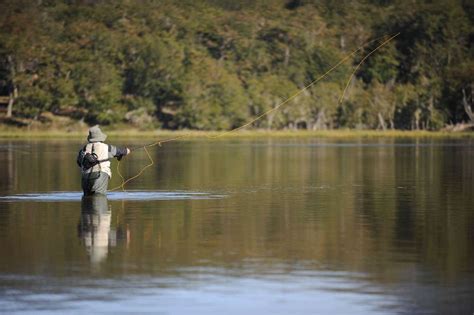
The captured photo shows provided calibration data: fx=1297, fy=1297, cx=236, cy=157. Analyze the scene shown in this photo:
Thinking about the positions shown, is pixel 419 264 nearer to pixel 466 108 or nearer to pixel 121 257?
pixel 121 257

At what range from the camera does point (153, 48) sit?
297 feet

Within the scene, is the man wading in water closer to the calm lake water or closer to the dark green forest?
Result: the calm lake water

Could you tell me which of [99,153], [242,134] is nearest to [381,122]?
[242,134]

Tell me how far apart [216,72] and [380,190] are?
235ft

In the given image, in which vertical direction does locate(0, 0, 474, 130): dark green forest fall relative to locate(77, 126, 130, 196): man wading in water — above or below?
above

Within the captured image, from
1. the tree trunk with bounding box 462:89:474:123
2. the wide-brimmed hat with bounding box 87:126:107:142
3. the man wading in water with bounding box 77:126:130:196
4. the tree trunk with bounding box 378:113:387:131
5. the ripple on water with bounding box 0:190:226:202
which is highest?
the tree trunk with bounding box 462:89:474:123

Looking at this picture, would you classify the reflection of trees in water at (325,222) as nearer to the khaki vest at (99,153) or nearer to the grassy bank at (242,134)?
the khaki vest at (99,153)

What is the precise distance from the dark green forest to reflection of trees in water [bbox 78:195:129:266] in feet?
210

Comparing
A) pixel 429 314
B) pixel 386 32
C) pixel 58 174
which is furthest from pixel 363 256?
pixel 386 32

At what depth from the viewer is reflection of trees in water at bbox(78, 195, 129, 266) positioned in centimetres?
1343

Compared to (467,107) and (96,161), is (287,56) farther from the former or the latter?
(96,161)

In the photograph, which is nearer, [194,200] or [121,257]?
[121,257]

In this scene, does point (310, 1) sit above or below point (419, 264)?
above

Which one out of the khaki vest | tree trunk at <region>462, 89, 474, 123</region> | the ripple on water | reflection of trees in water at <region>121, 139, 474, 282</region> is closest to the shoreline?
tree trunk at <region>462, 89, 474, 123</region>
